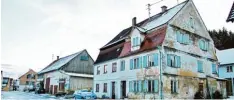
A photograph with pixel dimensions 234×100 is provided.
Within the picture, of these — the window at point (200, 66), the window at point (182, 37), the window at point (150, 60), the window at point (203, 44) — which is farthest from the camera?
the window at point (203, 44)

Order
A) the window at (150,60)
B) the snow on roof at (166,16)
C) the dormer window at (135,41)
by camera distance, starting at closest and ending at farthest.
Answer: the window at (150,60)
the snow on roof at (166,16)
the dormer window at (135,41)

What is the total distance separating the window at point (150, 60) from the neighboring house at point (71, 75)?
16.5 metres

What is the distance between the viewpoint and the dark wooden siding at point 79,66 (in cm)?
4109

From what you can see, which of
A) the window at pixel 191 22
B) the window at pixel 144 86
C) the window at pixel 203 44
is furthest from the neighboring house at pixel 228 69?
the window at pixel 144 86

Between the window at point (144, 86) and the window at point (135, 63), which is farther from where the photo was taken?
the window at point (135, 63)

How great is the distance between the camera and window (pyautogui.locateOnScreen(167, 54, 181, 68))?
2251cm

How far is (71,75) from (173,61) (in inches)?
730

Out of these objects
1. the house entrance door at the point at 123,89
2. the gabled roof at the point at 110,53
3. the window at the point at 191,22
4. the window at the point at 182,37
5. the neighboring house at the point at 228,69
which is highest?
the window at the point at 191,22

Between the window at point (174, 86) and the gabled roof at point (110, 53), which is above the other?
the gabled roof at point (110, 53)

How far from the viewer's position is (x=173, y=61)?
2295 cm

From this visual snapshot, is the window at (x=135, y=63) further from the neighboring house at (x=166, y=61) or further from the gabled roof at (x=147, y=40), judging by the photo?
the gabled roof at (x=147, y=40)

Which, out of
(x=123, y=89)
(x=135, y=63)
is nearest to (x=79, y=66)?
(x=123, y=89)

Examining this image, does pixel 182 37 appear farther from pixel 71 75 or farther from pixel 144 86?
pixel 71 75

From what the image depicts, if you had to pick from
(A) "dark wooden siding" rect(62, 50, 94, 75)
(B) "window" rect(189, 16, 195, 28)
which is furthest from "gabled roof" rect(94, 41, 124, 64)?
(A) "dark wooden siding" rect(62, 50, 94, 75)
